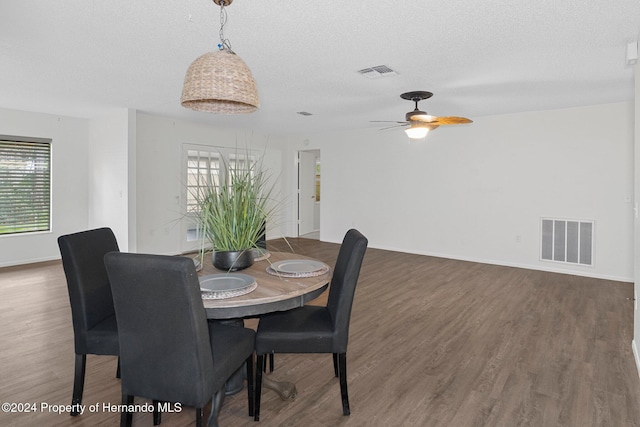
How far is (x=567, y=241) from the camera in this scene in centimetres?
541

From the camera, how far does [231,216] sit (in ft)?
6.88

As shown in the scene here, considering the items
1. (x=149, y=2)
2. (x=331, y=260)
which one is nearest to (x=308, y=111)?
(x=331, y=260)

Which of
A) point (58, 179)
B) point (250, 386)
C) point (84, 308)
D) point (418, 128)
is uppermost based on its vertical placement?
point (418, 128)

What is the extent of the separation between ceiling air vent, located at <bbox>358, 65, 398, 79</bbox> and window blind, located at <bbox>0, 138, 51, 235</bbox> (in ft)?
17.3

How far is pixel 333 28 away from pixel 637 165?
8.00 feet

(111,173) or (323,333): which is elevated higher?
(111,173)

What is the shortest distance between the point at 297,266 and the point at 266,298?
1.84ft

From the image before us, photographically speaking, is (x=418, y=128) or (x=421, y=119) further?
(x=418, y=128)

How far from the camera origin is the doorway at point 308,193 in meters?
8.70

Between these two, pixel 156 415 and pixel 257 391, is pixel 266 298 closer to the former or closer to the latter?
pixel 257 391

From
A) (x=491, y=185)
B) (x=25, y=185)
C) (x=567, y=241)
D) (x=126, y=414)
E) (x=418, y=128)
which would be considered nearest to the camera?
(x=126, y=414)

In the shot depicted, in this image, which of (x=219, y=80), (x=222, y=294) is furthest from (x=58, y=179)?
(x=222, y=294)

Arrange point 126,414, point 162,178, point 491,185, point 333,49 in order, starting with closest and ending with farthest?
point 126,414 < point 333,49 < point 491,185 < point 162,178

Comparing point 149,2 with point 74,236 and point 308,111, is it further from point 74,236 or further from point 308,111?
point 308,111
